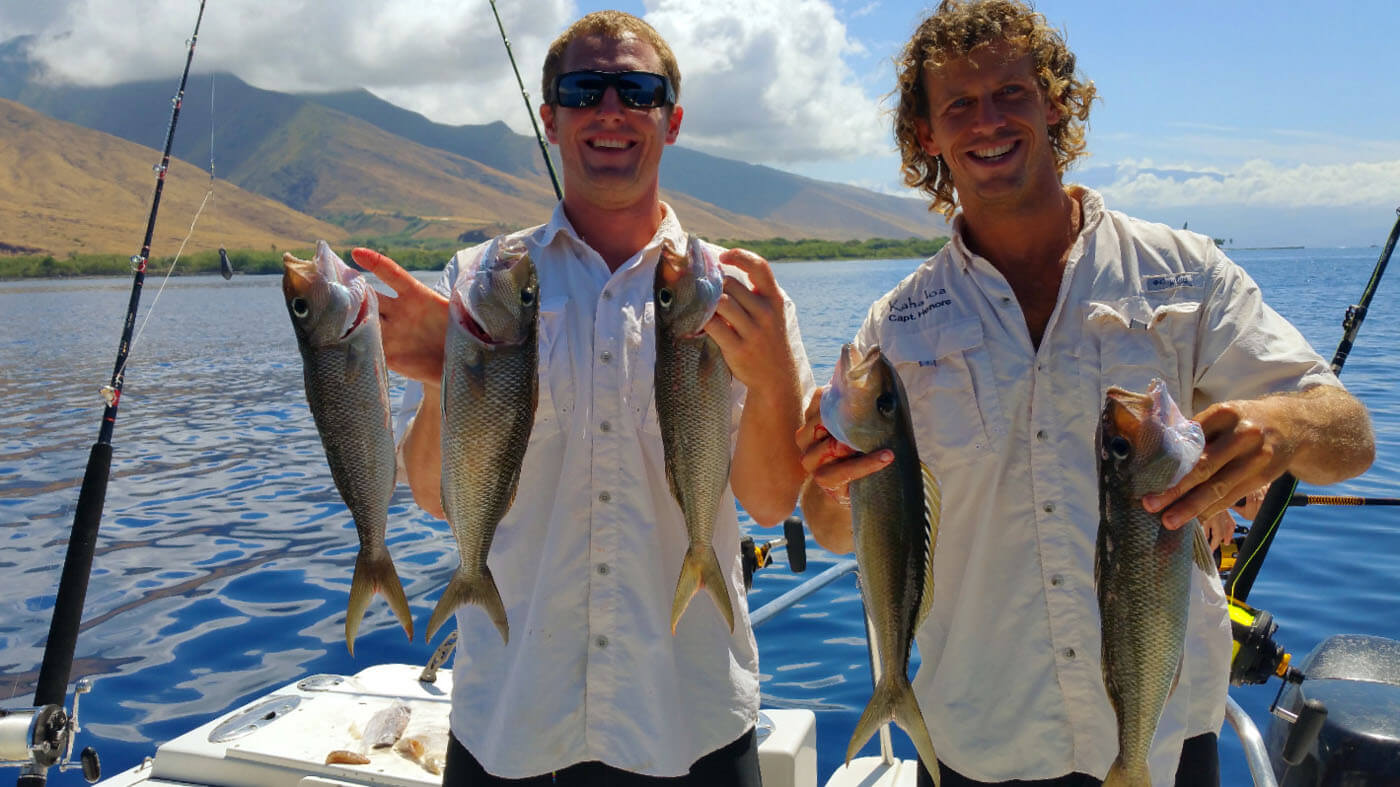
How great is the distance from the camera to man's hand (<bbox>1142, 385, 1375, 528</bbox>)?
2186mm

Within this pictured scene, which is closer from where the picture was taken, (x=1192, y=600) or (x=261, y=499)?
(x=1192, y=600)

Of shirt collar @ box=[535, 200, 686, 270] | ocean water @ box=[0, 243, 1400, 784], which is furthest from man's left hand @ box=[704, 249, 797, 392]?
ocean water @ box=[0, 243, 1400, 784]

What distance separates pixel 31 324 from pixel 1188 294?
45914 millimetres

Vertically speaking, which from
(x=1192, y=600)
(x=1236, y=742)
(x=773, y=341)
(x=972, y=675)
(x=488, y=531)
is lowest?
(x=1236, y=742)

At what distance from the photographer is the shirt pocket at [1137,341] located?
9.28ft

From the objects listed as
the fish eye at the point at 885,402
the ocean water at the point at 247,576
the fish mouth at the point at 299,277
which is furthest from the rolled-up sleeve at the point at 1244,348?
the ocean water at the point at 247,576

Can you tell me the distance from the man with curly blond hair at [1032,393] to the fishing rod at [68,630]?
270 centimetres

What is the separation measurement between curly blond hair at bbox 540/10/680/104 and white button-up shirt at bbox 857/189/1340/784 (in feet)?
4.26

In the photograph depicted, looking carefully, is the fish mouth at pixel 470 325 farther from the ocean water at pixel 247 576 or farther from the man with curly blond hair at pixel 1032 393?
the ocean water at pixel 247 576

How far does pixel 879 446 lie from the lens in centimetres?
248

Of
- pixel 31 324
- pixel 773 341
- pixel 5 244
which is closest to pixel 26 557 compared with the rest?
pixel 773 341

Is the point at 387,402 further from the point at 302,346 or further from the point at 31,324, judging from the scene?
the point at 31,324

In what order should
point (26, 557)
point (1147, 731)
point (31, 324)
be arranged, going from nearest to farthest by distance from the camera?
point (1147, 731) < point (26, 557) < point (31, 324)

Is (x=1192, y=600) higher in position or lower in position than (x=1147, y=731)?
higher
